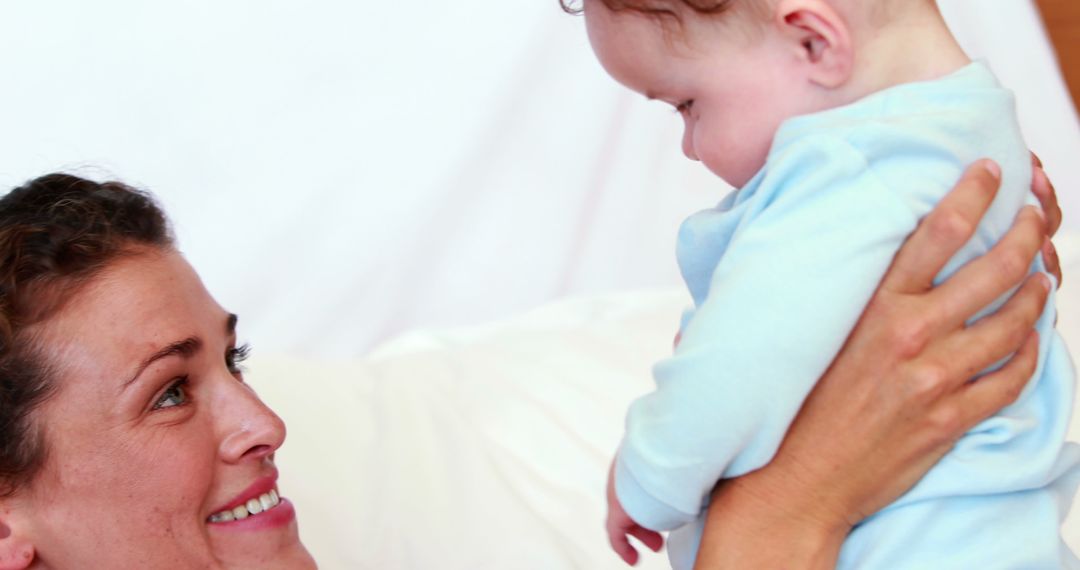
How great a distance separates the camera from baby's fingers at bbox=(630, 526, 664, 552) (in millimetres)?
1365

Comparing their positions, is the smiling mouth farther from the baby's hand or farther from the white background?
the white background

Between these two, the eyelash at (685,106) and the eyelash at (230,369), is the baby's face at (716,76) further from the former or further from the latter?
the eyelash at (230,369)

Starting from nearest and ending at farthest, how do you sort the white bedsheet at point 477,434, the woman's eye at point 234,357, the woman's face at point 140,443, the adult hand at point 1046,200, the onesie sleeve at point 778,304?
the onesie sleeve at point 778,304, the adult hand at point 1046,200, the woman's face at point 140,443, the woman's eye at point 234,357, the white bedsheet at point 477,434

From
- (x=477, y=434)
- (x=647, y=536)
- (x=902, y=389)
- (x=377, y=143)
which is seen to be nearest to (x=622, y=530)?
(x=647, y=536)

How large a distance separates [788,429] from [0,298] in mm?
895

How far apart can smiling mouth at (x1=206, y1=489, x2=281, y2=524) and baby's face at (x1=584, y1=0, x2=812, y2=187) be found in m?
0.72

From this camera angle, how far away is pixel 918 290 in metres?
1.23

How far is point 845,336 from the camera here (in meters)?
1.21

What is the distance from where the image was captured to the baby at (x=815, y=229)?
1173mm

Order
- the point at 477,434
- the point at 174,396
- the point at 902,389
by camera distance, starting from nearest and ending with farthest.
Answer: the point at 902,389 → the point at 174,396 → the point at 477,434

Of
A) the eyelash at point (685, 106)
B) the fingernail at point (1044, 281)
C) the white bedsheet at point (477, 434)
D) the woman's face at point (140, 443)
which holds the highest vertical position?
the eyelash at point (685, 106)

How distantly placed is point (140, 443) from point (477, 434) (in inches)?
38.0

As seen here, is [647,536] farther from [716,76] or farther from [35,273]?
[35,273]

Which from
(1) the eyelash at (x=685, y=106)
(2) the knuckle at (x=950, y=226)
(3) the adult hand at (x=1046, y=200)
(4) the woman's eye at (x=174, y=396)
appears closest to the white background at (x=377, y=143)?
(4) the woman's eye at (x=174, y=396)
